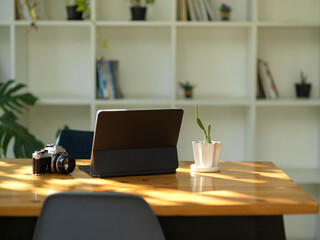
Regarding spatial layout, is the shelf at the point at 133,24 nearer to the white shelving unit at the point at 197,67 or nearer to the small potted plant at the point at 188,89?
the white shelving unit at the point at 197,67

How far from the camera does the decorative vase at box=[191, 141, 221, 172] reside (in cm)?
201

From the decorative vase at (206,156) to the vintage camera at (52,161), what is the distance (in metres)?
0.51

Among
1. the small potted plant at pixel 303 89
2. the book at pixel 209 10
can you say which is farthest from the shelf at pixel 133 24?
the small potted plant at pixel 303 89

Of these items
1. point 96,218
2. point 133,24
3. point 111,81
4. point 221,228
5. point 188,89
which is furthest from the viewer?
point 188,89

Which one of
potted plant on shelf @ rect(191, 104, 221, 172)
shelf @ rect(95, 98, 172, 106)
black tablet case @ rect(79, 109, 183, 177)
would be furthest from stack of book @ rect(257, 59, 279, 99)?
black tablet case @ rect(79, 109, 183, 177)

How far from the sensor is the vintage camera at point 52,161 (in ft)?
6.39

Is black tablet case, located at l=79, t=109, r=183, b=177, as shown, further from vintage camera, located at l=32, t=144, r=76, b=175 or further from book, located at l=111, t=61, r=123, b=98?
book, located at l=111, t=61, r=123, b=98

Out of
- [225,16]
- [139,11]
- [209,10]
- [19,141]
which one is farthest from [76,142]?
[225,16]

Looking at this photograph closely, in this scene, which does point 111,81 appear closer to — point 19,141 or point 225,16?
point 19,141

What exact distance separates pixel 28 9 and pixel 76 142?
1.40 meters

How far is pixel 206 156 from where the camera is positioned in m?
2.02

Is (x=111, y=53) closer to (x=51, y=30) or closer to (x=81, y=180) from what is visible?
(x=51, y=30)

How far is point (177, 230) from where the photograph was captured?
1616mm

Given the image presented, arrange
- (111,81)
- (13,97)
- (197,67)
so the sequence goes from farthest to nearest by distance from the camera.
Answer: (197,67), (111,81), (13,97)
